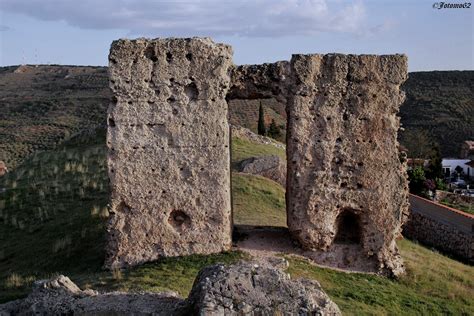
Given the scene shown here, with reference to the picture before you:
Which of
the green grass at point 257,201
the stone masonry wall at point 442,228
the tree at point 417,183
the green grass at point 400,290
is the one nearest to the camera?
the green grass at point 400,290

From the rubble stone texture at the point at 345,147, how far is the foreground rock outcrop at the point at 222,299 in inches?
162

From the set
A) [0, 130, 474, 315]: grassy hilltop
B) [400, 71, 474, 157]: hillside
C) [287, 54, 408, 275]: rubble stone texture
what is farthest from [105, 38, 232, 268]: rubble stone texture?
[400, 71, 474, 157]: hillside

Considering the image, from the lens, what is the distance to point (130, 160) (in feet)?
32.9

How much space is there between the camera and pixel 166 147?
33.0 ft

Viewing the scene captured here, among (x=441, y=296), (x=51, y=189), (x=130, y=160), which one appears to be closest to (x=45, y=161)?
(x=51, y=189)

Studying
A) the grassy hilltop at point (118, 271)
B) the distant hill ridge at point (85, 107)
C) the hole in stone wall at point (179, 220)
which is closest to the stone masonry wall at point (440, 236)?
the grassy hilltop at point (118, 271)

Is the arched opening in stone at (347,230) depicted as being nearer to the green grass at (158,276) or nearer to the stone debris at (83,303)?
the green grass at (158,276)

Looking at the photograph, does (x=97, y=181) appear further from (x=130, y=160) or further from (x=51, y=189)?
(x=130, y=160)

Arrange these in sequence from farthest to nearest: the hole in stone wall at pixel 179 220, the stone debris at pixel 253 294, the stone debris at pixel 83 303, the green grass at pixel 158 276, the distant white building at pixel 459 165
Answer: the distant white building at pixel 459 165
the hole in stone wall at pixel 179 220
the green grass at pixel 158 276
the stone debris at pixel 83 303
the stone debris at pixel 253 294

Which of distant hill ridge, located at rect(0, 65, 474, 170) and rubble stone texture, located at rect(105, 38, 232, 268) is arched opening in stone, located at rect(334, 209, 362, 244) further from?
distant hill ridge, located at rect(0, 65, 474, 170)

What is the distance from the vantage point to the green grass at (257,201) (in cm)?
1390

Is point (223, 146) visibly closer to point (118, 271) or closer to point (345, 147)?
point (345, 147)

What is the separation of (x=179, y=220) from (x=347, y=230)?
10.2 feet

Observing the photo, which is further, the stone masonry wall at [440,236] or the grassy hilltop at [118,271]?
the stone masonry wall at [440,236]
